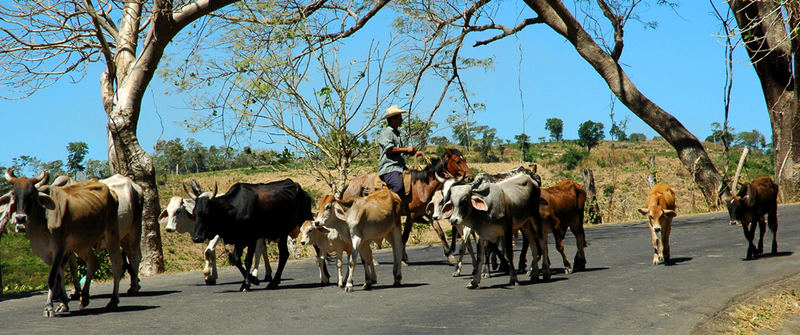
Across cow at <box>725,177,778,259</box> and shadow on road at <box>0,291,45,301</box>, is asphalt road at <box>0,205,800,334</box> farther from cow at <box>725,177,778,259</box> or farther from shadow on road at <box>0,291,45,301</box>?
cow at <box>725,177,778,259</box>

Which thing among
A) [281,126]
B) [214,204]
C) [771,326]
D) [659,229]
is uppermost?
[281,126]

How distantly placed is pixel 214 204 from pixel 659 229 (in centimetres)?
682

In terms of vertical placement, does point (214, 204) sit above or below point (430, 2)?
below

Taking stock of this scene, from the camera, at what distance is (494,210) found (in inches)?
444

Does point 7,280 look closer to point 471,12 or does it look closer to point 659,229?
point 471,12

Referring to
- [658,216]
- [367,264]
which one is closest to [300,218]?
[367,264]

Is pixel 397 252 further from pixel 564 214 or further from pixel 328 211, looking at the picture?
pixel 564 214

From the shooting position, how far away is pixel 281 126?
22.4 meters

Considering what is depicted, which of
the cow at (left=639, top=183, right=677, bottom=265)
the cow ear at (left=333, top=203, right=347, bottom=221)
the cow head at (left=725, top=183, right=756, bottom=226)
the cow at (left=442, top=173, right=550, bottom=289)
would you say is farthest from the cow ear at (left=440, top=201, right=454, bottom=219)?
the cow head at (left=725, top=183, right=756, bottom=226)

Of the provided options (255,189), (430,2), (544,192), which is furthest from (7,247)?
(544,192)

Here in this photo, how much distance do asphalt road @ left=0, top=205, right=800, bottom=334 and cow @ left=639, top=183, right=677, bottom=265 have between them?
1.10 feet

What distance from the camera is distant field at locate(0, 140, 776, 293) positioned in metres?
28.0

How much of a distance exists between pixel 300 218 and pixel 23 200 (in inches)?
197

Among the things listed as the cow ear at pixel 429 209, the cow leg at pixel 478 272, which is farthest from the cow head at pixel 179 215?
the cow leg at pixel 478 272
